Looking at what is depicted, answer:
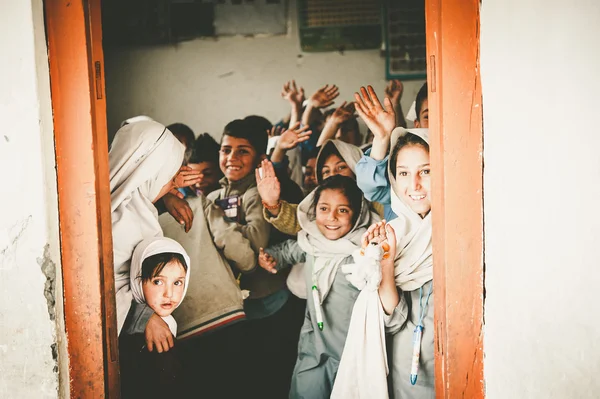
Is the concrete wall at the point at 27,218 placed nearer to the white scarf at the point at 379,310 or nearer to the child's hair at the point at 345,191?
the white scarf at the point at 379,310

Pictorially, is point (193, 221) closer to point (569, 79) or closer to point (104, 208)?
point (104, 208)

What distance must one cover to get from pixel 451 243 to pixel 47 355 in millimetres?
1394

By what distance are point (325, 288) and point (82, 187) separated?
3.94 ft

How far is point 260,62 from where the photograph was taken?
12.3 feet

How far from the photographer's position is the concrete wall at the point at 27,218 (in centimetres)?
201

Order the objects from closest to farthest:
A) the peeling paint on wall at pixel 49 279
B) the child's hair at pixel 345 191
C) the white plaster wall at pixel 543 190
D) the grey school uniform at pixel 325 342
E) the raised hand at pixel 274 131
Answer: the white plaster wall at pixel 543 190 → the peeling paint on wall at pixel 49 279 → the grey school uniform at pixel 325 342 → the child's hair at pixel 345 191 → the raised hand at pixel 274 131

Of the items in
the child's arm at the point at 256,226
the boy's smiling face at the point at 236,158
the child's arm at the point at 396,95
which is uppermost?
the child's arm at the point at 396,95

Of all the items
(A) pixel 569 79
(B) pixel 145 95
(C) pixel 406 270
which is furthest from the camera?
(B) pixel 145 95

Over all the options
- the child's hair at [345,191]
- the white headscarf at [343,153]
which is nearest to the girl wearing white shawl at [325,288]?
the child's hair at [345,191]

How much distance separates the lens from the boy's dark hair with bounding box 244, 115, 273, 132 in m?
3.48

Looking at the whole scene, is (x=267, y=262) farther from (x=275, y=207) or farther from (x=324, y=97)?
(x=324, y=97)

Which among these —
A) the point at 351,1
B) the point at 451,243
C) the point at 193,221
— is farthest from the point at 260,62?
the point at 451,243

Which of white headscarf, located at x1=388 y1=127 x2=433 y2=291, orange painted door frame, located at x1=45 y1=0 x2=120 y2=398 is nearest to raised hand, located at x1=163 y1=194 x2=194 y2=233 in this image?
orange painted door frame, located at x1=45 y1=0 x2=120 y2=398

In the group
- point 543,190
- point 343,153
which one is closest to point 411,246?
point 543,190
